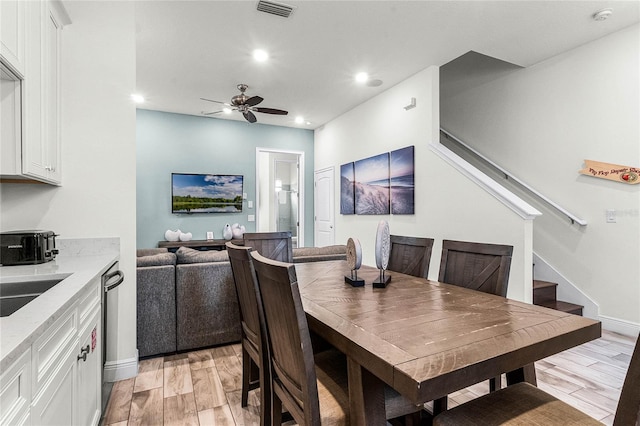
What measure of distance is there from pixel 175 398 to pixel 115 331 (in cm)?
74

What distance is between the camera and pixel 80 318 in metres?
1.42

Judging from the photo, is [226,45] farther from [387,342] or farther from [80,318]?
[387,342]

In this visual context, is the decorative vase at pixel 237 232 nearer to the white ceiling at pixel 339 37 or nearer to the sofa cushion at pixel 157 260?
the white ceiling at pixel 339 37

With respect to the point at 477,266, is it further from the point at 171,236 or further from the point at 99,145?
the point at 171,236

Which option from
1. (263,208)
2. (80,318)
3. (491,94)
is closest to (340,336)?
(80,318)

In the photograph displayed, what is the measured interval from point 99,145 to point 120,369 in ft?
5.58

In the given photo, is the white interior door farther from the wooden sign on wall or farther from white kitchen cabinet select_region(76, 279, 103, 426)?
white kitchen cabinet select_region(76, 279, 103, 426)

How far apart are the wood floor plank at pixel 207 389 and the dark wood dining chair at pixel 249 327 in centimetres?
22

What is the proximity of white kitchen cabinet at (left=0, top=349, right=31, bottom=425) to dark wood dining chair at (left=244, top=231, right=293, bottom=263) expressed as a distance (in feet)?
6.25

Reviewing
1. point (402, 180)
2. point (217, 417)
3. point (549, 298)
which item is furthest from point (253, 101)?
point (549, 298)

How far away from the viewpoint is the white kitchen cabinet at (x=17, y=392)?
747 millimetres

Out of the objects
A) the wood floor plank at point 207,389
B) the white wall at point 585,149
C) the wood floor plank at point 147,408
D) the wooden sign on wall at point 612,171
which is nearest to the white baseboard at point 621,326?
the white wall at point 585,149

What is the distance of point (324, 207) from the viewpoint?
657cm

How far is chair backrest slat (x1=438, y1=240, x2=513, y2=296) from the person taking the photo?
1.80 metres
